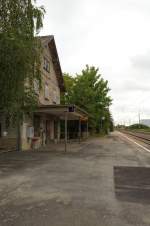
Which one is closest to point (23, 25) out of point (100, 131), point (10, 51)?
point (10, 51)

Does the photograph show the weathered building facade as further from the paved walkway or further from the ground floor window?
the paved walkway

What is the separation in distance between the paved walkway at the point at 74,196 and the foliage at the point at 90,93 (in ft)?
75.2

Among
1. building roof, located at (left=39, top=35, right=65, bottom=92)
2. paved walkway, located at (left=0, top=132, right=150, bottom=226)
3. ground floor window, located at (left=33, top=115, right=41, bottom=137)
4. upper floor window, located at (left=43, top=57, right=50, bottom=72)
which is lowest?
paved walkway, located at (left=0, top=132, right=150, bottom=226)

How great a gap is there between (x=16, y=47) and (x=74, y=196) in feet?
19.2

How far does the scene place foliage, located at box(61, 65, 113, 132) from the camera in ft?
109

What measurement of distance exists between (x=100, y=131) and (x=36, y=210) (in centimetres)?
4321

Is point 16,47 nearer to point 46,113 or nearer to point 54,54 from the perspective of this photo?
point 46,113

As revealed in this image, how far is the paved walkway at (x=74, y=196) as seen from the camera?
446 centimetres

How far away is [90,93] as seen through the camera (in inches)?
1315

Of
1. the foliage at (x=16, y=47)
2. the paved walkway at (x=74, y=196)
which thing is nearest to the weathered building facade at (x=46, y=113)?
the foliage at (x=16, y=47)

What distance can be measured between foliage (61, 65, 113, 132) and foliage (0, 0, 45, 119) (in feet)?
70.5

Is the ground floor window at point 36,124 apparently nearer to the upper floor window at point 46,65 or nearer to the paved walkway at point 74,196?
the upper floor window at point 46,65

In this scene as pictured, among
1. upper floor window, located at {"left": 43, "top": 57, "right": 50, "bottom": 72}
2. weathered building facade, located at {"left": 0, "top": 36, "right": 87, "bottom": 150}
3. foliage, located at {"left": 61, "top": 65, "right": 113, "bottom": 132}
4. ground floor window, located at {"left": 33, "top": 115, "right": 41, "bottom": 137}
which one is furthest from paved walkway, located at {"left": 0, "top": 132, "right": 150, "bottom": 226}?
foliage, located at {"left": 61, "top": 65, "right": 113, "bottom": 132}

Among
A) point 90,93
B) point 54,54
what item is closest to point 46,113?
point 54,54
